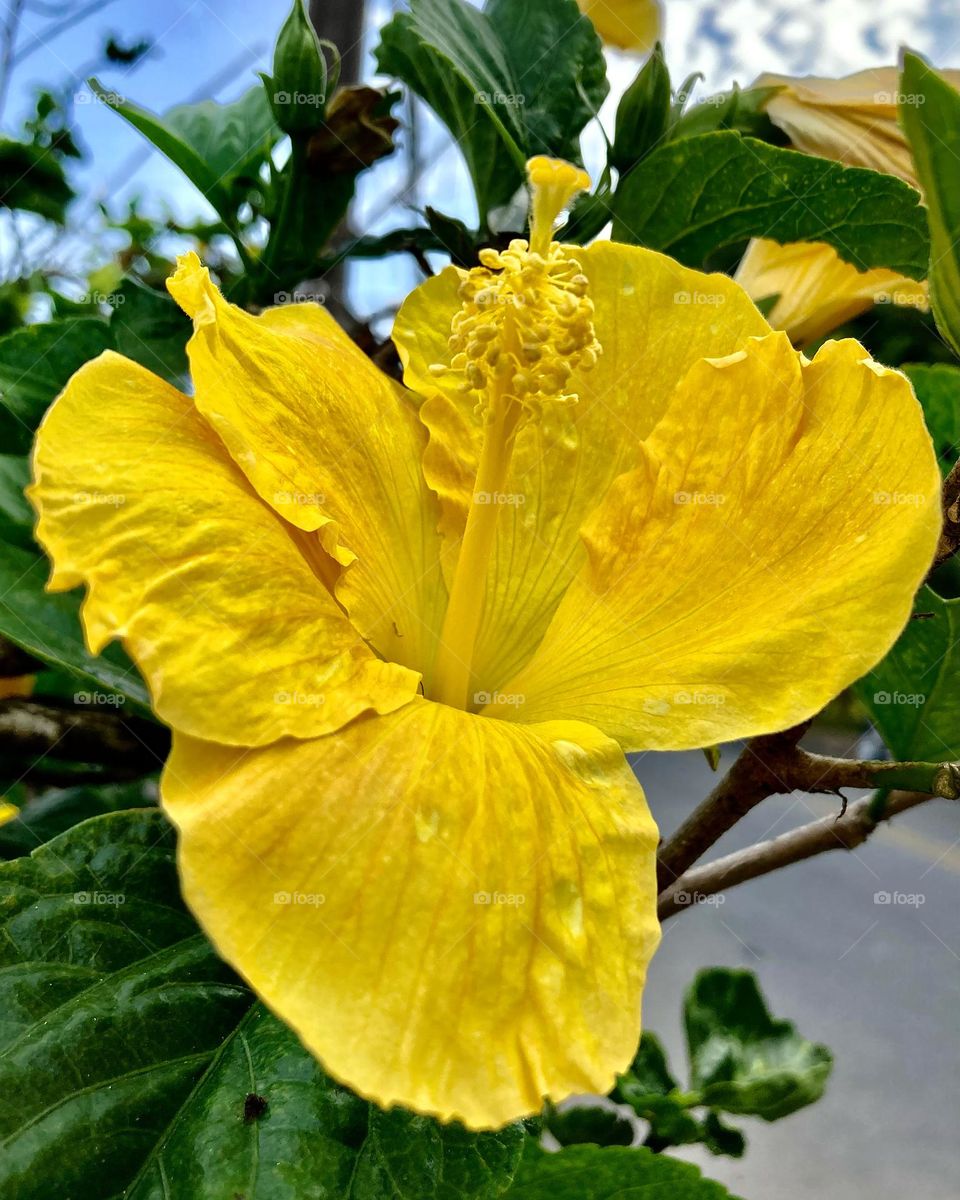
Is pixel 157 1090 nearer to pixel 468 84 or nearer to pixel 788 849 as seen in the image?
pixel 788 849

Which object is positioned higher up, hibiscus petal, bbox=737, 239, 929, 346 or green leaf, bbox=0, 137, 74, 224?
green leaf, bbox=0, 137, 74, 224

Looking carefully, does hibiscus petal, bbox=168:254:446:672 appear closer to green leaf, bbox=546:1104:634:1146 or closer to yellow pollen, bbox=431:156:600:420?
yellow pollen, bbox=431:156:600:420

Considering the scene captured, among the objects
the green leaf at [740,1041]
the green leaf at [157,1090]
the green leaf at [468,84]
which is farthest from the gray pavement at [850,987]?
the green leaf at [157,1090]

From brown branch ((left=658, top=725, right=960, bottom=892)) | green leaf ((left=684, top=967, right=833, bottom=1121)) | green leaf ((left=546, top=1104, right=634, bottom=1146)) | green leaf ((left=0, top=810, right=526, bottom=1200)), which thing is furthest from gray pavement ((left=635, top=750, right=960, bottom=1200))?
green leaf ((left=0, top=810, right=526, bottom=1200))

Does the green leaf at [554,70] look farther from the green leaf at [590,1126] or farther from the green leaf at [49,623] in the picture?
the green leaf at [590,1126]

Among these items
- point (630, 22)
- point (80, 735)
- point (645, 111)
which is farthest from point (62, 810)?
point (630, 22)

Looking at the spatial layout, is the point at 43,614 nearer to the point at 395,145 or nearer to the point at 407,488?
the point at 407,488
